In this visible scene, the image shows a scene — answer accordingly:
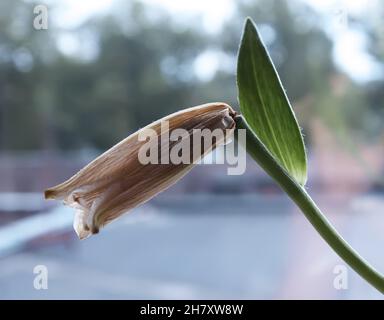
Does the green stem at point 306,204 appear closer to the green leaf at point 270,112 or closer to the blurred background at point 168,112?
the green leaf at point 270,112

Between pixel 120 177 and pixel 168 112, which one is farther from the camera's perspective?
pixel 168 112

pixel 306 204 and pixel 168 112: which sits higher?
pixel 168 112

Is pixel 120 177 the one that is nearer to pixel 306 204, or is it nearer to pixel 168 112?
pixel 306 204

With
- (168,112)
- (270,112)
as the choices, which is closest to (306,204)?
(270,112)

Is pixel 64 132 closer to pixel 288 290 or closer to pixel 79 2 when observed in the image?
pixel 79 2

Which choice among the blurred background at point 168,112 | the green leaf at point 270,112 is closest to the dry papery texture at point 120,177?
the green leaf at point 270,112
